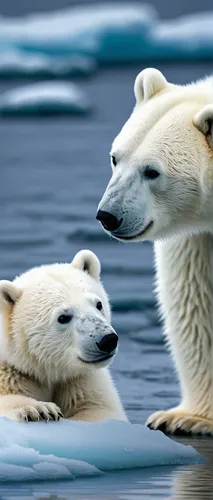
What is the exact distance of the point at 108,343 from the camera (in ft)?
17.7

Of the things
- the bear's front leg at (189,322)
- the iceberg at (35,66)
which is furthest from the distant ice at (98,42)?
the bear's front leg at (189,322)

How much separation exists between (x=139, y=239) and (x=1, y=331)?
0.71 meters

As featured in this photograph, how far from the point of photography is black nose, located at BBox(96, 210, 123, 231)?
19.4 ft

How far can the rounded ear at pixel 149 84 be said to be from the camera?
642 centimetres

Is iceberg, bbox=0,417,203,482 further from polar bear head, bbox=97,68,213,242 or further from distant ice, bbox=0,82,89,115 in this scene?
distant ice, bbox=0,82,89,115

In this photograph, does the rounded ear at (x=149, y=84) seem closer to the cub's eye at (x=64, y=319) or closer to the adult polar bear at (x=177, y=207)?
the adult polar bear at (x=177, y=207)

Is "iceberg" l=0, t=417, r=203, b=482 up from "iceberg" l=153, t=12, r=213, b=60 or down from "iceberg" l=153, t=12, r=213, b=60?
down

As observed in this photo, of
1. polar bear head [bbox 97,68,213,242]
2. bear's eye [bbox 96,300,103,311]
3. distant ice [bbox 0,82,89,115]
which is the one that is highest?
distant ice [bbox 0,82,89,115]

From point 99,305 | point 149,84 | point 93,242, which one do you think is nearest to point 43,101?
point 93,242

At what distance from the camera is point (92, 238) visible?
12789 mm

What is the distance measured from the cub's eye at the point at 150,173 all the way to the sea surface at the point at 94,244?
1113 mm

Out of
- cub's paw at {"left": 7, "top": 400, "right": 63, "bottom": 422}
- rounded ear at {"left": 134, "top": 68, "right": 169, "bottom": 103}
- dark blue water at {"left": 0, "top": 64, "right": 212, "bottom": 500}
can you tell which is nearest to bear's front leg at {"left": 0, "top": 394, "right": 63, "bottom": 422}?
cub's paw at {"left": 7, "top": 400, "right": 63, "bottom": 422}

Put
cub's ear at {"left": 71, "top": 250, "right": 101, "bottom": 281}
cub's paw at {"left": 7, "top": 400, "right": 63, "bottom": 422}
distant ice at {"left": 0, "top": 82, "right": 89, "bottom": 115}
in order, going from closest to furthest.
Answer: cub's paw at {"left": 7, "top": 400, "right": 63, "bottom": 422}, cub's ear at {"left": 71, "top": 250, "right": 101, "bottom": 281}, distant ice at {"left": 0, "top": 82, "right": 89, "bottom": 115}

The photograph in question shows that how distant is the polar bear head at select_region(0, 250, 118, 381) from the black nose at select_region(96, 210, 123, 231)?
0.75ft
